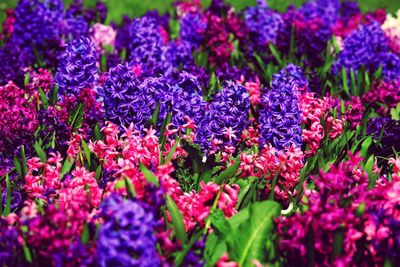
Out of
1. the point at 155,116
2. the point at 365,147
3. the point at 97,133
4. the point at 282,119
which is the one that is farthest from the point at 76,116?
the point at 365,147

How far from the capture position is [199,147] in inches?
161

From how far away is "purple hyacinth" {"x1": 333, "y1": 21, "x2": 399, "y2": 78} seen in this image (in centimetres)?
619

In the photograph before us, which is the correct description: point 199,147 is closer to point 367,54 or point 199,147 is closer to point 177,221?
point 177,221

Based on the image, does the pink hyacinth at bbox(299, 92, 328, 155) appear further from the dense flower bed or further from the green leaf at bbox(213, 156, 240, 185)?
the green leaf at bbox(213, 156, 240, 185)

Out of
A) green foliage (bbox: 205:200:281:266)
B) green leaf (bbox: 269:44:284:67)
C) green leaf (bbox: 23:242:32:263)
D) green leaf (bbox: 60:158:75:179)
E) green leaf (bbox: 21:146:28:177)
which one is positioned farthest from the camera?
green leaf (bbox: 269:44:284:67)

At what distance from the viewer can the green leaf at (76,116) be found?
4.39 m

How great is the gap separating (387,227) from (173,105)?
1.96 meters

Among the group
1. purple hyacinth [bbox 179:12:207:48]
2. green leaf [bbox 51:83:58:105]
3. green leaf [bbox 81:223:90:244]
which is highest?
purple hyacinth [bbox 179:12:207:48]

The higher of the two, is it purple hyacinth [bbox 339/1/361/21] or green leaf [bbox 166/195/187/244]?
purple hyacinth [bbox 339/1/361/21]

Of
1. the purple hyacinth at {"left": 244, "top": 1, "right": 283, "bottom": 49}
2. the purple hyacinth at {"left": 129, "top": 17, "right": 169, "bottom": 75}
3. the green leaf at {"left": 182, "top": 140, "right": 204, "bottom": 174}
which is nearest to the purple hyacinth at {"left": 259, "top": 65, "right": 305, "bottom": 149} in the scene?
the green leaf at {"left": 182, "top": 140, "right": 204, "bottom": 174}

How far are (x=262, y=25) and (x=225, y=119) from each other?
334 centimetres

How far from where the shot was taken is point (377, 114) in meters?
5.28

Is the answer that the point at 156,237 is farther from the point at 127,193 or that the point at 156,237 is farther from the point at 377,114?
the point at 377,114

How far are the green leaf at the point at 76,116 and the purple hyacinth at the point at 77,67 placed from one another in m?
0.32
